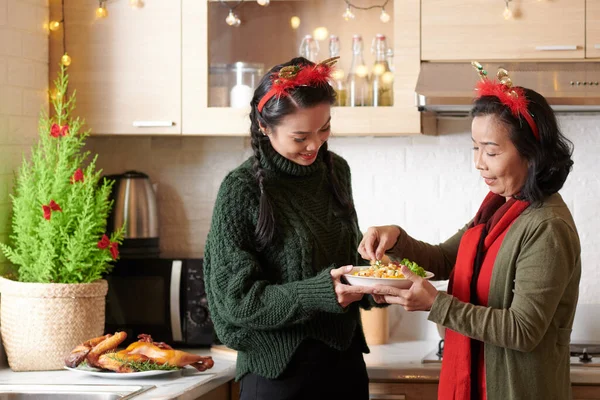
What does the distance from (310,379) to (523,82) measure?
1160mm

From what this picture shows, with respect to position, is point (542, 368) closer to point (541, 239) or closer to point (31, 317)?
point (541, 239)

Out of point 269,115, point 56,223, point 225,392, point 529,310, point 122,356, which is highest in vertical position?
point 269,115

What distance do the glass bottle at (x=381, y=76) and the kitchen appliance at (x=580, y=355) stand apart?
78cm

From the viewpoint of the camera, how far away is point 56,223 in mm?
2547

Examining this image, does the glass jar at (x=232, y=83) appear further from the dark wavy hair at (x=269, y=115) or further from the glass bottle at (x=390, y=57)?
the dark wavy hair at (x=269, y=115)

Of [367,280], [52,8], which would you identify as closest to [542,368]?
[367,280]

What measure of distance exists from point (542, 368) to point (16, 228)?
1521 millimetres

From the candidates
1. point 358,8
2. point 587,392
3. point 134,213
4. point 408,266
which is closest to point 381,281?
point 408,266

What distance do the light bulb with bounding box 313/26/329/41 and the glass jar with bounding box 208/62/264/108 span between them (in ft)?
0.65

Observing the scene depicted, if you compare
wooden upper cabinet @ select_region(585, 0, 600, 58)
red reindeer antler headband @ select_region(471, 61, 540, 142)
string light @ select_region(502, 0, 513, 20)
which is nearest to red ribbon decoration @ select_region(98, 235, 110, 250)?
red reindeer antler headband @ select_region(471, 61, 540, 142)

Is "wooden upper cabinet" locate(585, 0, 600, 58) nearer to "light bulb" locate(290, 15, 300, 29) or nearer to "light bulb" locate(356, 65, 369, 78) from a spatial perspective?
"light bulb" locate(356, 65, 369, 78)

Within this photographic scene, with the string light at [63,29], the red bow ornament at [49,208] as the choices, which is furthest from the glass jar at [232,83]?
the red bow ornament at [49,208]

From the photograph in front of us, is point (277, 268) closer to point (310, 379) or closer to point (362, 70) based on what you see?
point (310, 379)

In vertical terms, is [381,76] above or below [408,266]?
above
